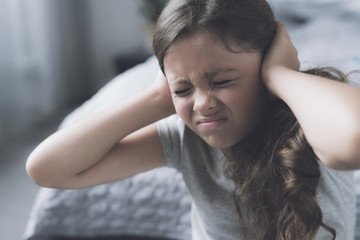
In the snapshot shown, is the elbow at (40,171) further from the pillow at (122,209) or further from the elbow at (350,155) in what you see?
the elbow at (350,155)

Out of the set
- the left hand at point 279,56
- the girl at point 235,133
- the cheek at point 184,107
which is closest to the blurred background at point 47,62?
the girl at point 235,133

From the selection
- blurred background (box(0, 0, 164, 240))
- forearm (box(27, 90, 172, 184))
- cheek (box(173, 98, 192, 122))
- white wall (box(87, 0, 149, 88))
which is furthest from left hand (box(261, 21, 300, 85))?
white wall (box(87, 0, 149, 88))

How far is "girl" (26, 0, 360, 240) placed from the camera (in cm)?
59

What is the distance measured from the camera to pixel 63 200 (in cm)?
119

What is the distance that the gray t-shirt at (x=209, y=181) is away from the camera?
Result: 31.4 inches

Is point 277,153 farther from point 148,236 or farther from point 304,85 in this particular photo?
point 148,236

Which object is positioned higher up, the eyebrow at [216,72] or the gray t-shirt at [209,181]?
the eyebrow at [216,72]

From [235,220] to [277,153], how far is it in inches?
8.0

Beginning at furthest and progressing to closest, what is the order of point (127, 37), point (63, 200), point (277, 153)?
point (127, 37) → point (63, 200) → point (277, 153)

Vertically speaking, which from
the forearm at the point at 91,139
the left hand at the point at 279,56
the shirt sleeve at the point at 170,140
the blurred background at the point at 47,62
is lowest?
the blurred background at the point at 47,62

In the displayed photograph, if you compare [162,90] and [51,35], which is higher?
[162,90]

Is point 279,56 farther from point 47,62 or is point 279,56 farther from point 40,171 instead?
point 47,62

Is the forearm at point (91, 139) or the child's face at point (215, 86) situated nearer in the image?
the child's face at point (215, 86)

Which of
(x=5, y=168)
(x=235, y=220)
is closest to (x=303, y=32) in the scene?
(x=235, y=220)
